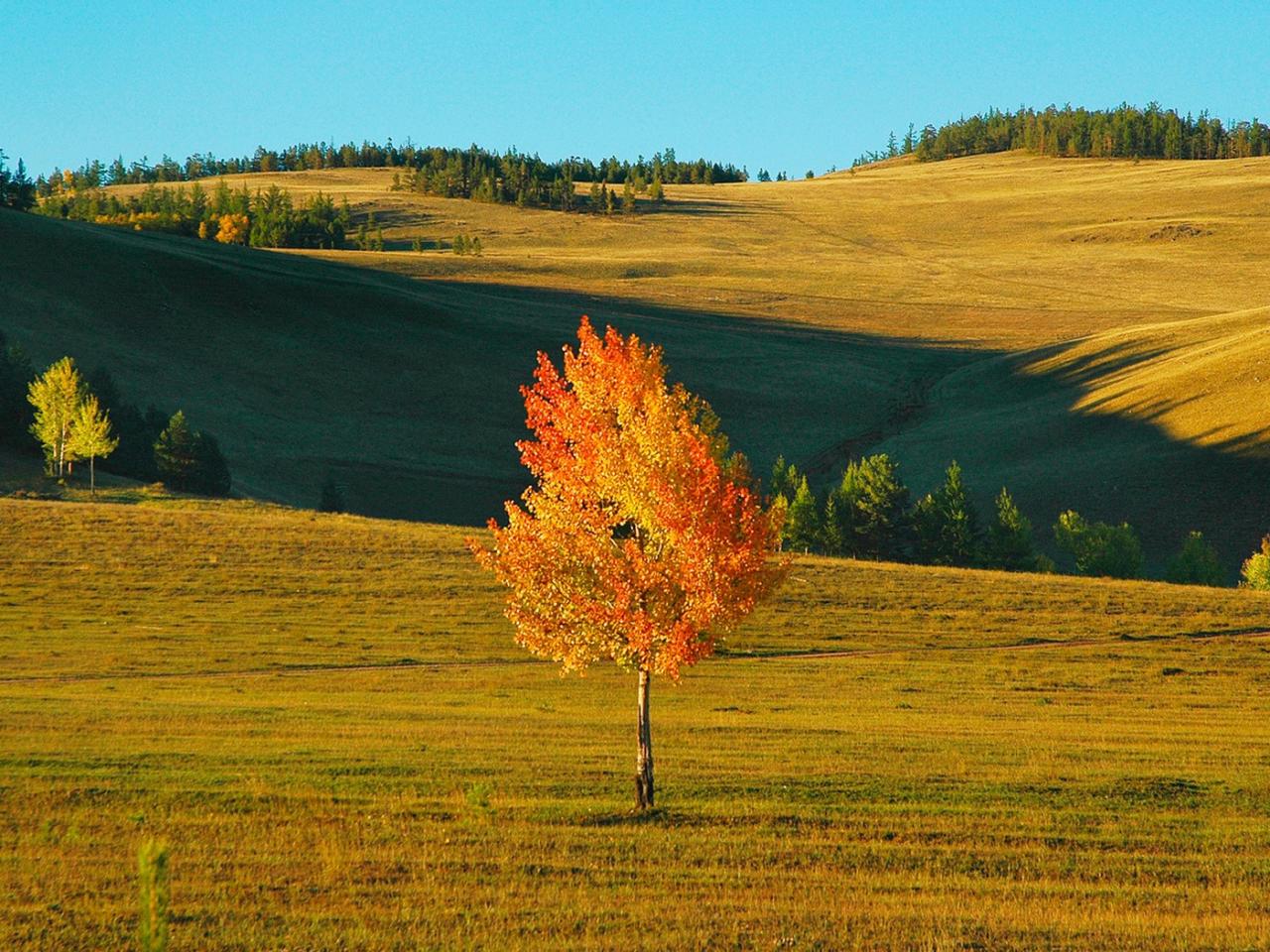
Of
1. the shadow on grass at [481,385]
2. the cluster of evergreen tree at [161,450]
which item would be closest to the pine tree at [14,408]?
the cluster of evergreen tree at [161,450]

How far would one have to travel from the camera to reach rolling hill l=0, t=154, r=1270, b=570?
97.3 metres

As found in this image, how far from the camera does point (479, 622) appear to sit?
48.3 meters

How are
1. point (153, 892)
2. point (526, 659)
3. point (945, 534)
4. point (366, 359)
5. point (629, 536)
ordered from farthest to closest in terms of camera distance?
point (366, 359) → point (945, 534) → point (526, 659) → point (629, 536) → point (153, 892)

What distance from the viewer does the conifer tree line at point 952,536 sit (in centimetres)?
7481

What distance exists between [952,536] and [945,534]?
0.51m

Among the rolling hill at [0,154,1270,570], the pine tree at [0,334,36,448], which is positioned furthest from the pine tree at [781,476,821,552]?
the pine tree at [0,334,36,448]

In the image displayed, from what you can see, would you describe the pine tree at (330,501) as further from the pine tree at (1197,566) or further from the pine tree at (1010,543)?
the pine tree at (1197,566)

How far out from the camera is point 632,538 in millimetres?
23844

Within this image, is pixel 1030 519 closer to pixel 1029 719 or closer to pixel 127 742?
pixel 1029 719

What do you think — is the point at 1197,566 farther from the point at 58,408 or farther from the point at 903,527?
the point at 58,408

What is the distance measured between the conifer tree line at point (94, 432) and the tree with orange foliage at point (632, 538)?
2262 inches

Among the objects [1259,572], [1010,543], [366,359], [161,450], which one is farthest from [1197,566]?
[366,359]

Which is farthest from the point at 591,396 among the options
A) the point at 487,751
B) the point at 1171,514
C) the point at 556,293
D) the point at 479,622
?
the point at 556,293

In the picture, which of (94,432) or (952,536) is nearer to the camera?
(94,432)
